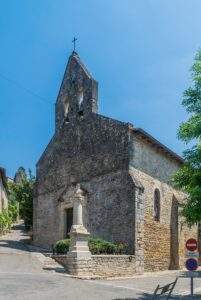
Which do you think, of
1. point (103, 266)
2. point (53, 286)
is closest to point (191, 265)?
point (53, 286)

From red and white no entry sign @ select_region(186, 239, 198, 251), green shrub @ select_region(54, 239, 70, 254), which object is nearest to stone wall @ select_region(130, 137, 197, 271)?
green shrub @ select_region(54, 239, 70, 254)

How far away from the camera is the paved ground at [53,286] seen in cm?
1220

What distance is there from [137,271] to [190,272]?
377 inches

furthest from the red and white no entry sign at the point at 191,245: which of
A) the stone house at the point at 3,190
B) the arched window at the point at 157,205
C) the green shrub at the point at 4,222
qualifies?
the stone house at the point at 3,190

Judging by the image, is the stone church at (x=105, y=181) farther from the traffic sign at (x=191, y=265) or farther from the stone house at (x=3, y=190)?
the traffic sign at (x=191, y=265)

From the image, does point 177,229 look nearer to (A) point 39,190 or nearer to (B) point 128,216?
(B) point 128,216

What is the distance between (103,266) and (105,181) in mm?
5782

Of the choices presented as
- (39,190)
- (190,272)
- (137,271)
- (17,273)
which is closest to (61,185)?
(39,190)

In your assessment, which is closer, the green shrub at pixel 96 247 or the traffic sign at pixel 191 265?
the traffic sign at pixel 191 265

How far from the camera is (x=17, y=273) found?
1587cm

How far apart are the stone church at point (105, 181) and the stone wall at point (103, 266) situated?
820 mm

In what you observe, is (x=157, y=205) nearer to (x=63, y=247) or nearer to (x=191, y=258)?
(x=63, y=247)

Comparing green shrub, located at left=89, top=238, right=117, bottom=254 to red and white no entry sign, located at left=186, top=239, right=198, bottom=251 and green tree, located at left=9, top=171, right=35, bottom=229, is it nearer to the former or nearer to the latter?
red and white no entry sign, located at left=186, top=239, right=198, bottom=251

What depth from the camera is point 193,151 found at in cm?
1464
